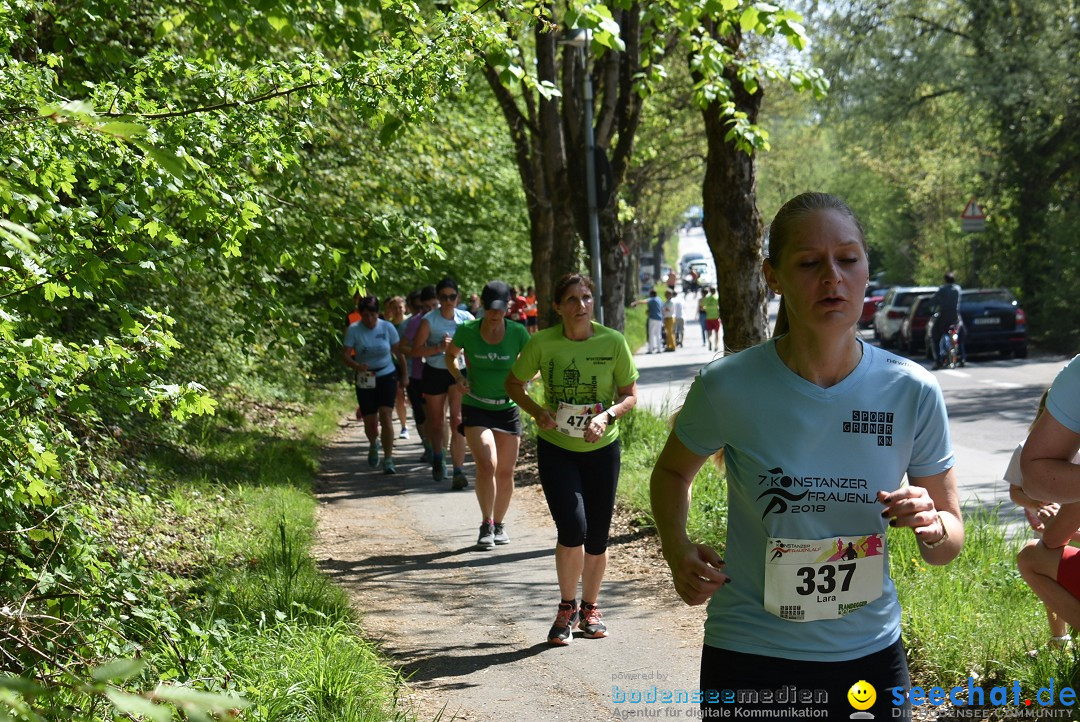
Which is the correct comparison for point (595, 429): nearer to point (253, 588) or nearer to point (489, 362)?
point (253, 588)

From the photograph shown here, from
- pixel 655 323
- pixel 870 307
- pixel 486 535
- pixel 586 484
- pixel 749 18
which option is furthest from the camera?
pixel 870 307

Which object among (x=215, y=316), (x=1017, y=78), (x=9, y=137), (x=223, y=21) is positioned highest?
(x=1017, y=78)

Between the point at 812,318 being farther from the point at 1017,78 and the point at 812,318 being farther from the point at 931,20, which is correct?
the point at 931,20

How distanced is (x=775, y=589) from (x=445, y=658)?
13.2ft

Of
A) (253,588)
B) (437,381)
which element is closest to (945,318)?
(437,381)

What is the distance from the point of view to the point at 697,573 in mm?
3123

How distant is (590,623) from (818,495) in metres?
4.21

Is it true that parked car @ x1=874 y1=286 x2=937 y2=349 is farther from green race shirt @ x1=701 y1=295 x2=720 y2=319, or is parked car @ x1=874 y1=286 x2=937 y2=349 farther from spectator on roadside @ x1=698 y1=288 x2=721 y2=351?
green race shirt @ x1=701 y1=295 x2=720 y2=319

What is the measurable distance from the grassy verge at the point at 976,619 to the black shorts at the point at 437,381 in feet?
21.6

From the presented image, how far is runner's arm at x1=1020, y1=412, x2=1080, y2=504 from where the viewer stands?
3.59 m

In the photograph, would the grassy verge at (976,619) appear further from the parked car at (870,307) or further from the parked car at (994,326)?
the parked car at (870,307)

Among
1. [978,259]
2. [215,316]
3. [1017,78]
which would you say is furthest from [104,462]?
[978,259]

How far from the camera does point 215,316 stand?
13719mm

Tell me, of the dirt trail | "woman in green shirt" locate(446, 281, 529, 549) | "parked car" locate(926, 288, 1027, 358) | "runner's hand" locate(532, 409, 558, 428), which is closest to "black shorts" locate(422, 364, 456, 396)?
the dirt trail
